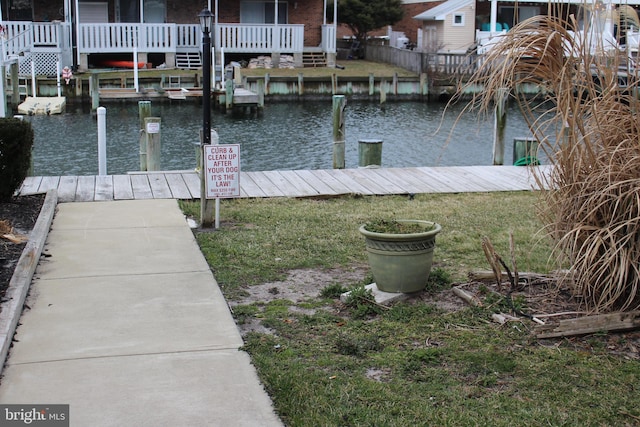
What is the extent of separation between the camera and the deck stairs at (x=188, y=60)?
3538 cm

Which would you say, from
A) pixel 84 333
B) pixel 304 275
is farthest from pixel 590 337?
pixel 84 333

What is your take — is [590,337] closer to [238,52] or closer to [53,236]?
[53,236]

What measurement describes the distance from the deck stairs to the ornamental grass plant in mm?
30060

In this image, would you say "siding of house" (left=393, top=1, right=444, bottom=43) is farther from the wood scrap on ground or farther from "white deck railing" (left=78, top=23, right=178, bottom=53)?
the wood scrap on ground

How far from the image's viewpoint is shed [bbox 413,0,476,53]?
1586 inches

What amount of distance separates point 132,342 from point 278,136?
19670mm

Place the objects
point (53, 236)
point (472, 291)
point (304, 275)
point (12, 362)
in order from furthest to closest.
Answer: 1. point (53, 236)
2. point (304, 275)
3. point (472, 291)
4. point (12, 362)

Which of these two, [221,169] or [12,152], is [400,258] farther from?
[12,152]

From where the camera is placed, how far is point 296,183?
40.8 ft

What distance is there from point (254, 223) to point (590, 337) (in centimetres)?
475

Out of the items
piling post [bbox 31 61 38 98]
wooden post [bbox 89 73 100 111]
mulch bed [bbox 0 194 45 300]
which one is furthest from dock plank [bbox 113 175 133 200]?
piling post [bbox 31 61 38 98]

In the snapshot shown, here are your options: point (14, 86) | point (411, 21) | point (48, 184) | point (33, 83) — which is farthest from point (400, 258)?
point (411, 21)

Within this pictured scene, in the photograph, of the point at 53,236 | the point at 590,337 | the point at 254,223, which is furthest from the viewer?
the point at 254,223

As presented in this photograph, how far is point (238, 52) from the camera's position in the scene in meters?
36.3
